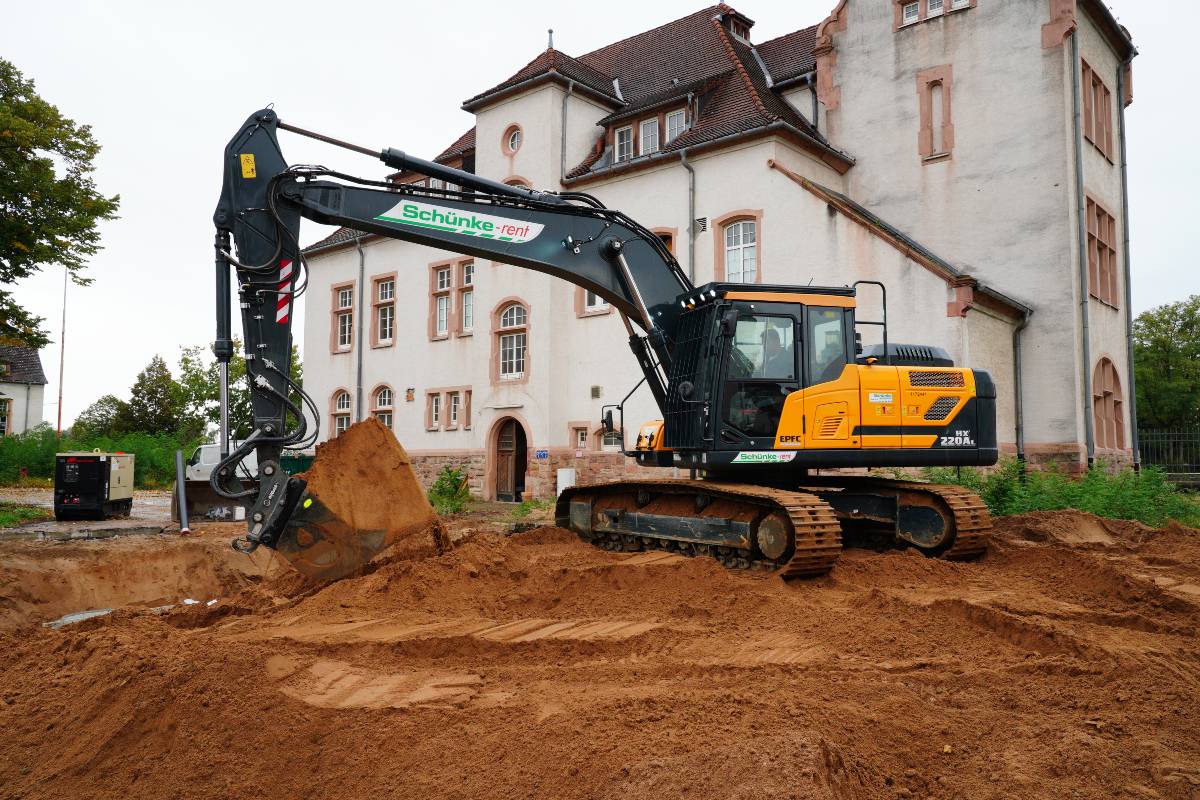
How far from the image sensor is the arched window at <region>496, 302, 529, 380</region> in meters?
24.8

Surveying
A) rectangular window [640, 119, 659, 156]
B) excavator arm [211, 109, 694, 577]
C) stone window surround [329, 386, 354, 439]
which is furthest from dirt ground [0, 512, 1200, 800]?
stone window surround [329, 386, 354, 439]

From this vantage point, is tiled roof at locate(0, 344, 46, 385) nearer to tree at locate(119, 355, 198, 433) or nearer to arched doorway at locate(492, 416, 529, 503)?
tree at locate(119, 355, 198, 433)

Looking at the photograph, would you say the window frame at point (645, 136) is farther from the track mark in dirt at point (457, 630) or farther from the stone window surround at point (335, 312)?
the track mark in dirt at point (457, 630)

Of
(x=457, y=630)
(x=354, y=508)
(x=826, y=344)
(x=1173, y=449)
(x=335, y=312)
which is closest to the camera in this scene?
(x=457, y=630)

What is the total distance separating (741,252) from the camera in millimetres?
20828

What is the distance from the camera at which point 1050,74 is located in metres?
19.0

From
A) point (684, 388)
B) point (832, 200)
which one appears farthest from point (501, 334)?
point (684, 388)

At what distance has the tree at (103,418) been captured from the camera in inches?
1998

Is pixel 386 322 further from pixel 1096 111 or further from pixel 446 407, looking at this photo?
pixel 1096 111

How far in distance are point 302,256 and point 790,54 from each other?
19068mm

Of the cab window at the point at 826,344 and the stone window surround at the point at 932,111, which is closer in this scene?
the cab window at the point at 826,344

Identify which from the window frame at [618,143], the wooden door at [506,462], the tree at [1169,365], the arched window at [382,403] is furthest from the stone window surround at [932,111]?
the tree at [1169,365]

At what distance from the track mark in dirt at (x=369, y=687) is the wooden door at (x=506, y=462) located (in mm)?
19402

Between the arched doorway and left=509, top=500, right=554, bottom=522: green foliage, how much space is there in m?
3.13
